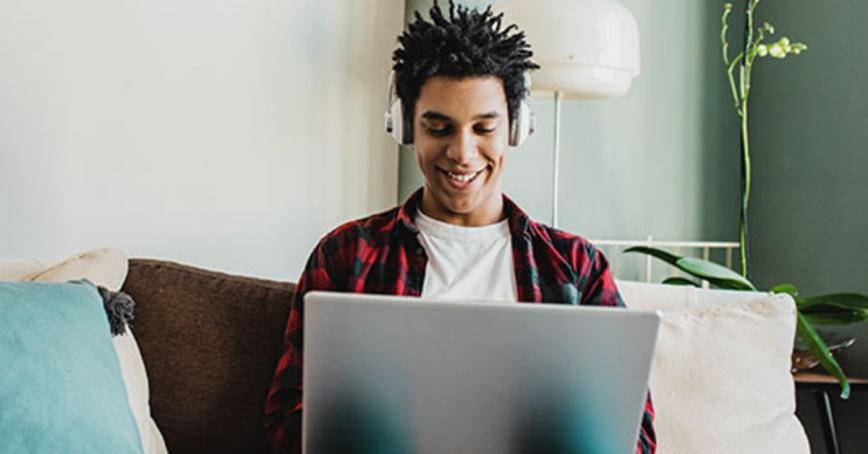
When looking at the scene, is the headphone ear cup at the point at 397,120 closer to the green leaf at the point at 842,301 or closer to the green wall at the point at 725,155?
the green leaf at the point at 842,301

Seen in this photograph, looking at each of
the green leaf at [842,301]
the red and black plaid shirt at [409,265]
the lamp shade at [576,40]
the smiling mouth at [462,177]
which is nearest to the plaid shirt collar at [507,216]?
the red and black plaid shirt at [409,265]

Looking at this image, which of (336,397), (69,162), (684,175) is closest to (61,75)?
(69,162)

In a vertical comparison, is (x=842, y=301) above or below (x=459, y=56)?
below

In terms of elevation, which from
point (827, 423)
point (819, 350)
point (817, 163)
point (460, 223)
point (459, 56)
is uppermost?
point (459, 56)

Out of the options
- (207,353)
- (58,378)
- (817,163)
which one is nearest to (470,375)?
(58,378)

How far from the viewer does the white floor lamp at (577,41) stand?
200cm

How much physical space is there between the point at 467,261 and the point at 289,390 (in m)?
0.33

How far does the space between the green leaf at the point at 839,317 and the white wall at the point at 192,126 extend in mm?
1139

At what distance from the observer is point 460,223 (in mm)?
1435

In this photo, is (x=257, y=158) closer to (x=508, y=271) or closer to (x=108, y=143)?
(x=108, y=143)

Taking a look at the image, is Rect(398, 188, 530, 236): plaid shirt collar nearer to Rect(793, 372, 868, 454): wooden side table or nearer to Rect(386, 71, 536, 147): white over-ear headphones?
Rect(386, 71, 536, 147): white over-ear headphones

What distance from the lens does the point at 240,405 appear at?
4.55 ft

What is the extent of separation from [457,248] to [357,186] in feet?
3.44

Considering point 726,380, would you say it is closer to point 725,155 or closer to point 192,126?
point 192,126
